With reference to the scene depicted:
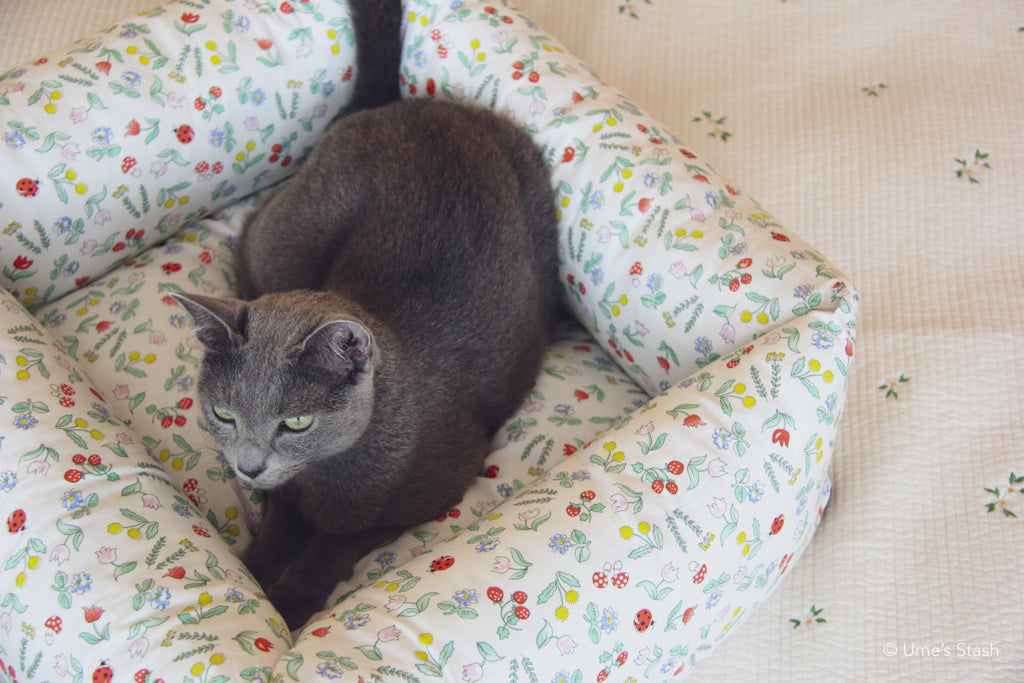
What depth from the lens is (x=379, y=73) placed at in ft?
5.28

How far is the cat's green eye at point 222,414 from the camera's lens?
1.04 meters

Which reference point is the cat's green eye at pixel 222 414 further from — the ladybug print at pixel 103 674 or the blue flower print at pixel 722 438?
the blue flower print at pixel 722 438

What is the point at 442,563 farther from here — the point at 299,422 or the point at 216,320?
the point at 216,320

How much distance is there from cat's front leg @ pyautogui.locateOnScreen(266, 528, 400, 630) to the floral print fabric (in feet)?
0.09

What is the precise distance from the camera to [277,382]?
1012 mm

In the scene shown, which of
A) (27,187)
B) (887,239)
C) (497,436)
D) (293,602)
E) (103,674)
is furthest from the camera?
(887,239)

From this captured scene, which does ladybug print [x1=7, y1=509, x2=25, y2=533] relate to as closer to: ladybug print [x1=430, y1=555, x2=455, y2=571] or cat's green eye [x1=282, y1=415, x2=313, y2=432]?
cat's green eye [x1=282, y1=415, x2=313, y2=432]

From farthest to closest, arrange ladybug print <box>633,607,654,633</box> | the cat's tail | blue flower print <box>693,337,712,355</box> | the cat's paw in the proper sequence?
the cat's tail
blue flower print <box>693,337,712,355</box>
the cat's paw
ladybug print <box>633,607,654,633</box>

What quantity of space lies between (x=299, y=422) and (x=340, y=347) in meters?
0.12

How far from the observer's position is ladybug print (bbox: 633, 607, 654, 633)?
0.99 metres

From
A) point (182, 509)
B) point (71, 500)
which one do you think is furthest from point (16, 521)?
point (182, 509)

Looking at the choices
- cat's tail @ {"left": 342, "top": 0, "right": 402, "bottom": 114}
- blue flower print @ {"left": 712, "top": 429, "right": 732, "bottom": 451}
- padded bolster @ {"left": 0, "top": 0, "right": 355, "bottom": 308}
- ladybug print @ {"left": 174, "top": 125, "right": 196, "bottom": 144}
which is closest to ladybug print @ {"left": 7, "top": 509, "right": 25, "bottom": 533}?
padded bolster @ {"left": 0, "top": 0, "right": 355, "bottom": 308}

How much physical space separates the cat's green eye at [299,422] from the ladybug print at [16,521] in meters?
0.33

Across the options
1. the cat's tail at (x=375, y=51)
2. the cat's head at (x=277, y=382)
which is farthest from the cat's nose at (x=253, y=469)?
the cat's tail at (x=375, y=51)
